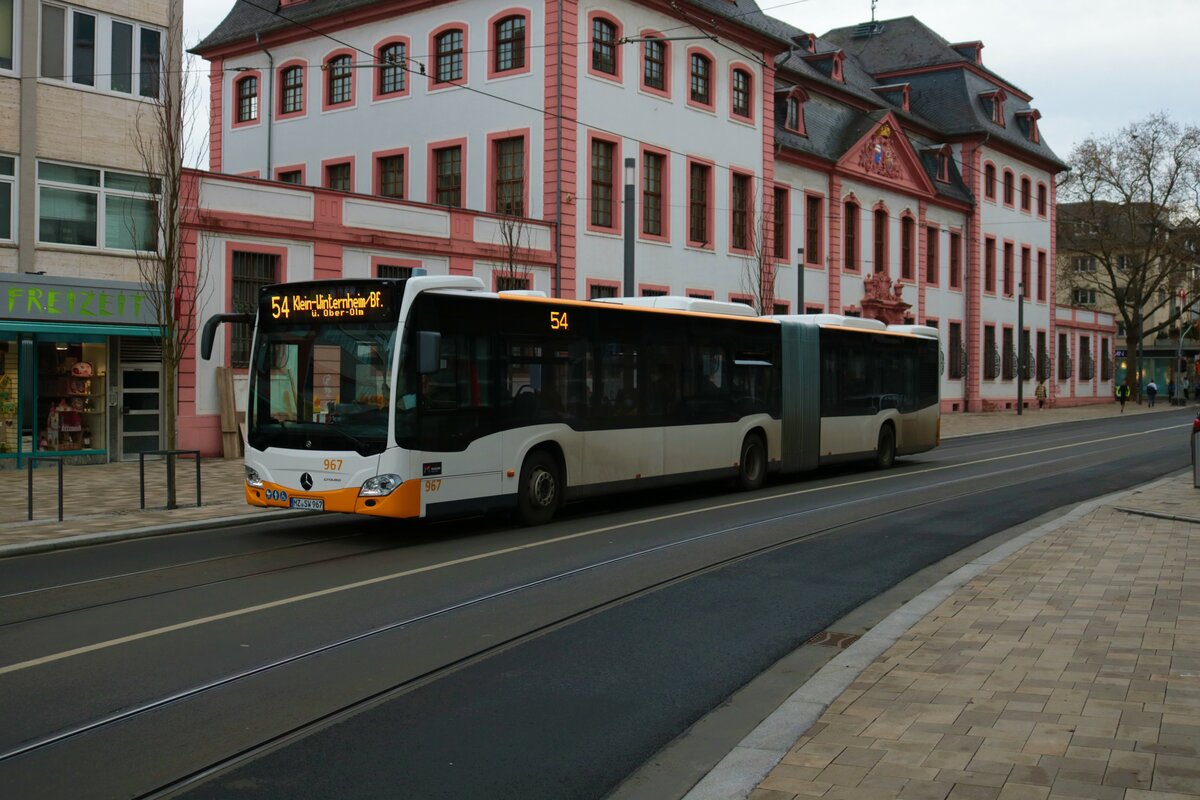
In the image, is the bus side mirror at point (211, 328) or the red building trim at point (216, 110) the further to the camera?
the red building trim at point (216, 110)

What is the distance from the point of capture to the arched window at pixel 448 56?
117 ft

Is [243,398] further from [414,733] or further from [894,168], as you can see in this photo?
[894,168]

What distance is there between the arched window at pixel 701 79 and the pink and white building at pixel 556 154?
76mm

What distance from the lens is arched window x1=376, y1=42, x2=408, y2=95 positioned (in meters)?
36.9

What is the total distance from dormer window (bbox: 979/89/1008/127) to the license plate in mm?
54522

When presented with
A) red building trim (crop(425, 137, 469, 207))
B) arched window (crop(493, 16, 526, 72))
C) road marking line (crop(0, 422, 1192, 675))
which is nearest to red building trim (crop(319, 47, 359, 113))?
red building trim (crop(425, 137, 469, 207))

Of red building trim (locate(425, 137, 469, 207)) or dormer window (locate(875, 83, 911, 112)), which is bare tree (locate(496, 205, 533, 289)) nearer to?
red building trim (locate(425, 137, 469, 207))

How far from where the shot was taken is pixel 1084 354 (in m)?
77.4

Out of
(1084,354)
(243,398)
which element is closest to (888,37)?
(1084,354)

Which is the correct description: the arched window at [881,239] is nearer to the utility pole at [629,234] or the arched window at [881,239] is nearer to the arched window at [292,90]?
the arched window at [292,90]

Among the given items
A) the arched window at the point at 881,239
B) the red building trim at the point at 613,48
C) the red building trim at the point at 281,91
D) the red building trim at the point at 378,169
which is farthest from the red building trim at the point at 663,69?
the arched window at the point at 881,239

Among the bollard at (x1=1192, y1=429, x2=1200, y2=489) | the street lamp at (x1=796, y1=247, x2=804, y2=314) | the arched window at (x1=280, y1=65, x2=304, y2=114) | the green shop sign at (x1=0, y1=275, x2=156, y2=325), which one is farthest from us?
the arched window at (x1=280, y1=65, x2=304, y2=114)

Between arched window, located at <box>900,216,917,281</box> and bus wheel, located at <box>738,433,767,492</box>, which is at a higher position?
arched window, located at <box>900,216,917,281</box>

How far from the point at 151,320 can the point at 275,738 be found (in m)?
20.2
